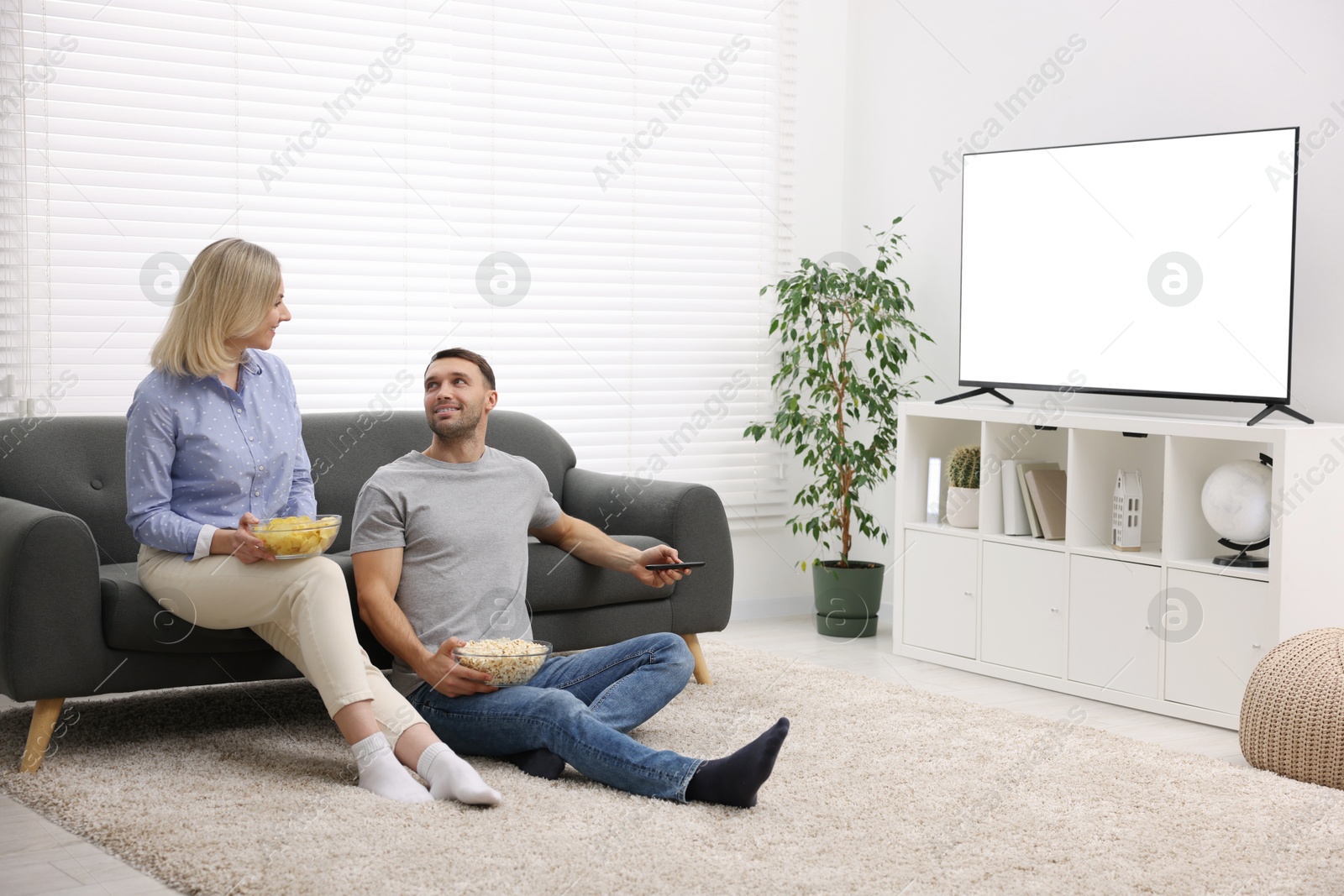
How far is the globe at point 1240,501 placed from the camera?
331cm

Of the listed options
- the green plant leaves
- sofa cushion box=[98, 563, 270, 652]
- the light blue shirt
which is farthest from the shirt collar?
the green plant leaves

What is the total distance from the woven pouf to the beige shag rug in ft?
0.20

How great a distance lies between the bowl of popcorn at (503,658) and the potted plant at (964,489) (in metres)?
1.88

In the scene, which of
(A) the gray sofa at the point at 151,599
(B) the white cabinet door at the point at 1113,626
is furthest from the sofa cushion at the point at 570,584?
(B) the white cabinet door at the point at 1113,626

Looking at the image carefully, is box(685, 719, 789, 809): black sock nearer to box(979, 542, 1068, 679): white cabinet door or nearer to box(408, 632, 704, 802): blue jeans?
box(408, 632, 704, 802): blue jeans

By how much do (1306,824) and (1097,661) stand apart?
1.19 meters

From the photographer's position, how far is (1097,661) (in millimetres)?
3691

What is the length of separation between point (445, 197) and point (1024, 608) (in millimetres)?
2293

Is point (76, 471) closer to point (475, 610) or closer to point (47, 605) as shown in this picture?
point (47, 605)

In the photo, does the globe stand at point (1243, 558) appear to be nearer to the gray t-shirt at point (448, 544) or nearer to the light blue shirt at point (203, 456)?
the gray t-shirt at point (448, 544)

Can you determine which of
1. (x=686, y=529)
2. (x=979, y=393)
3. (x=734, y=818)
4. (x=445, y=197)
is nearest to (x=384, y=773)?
(x=734, y=818)

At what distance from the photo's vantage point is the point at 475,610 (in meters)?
2.85

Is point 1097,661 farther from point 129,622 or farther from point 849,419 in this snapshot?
point 129,622

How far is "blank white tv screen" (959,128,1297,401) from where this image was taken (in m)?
3.45
